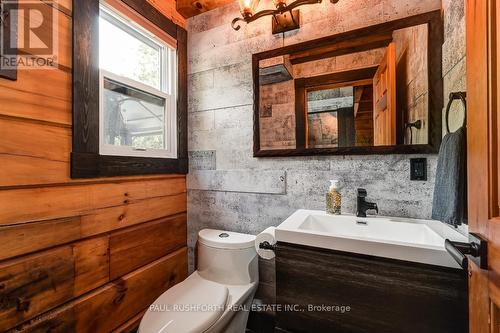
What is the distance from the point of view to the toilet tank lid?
144 cm

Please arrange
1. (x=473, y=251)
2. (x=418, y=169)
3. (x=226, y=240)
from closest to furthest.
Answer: (x=473, y=251)
(x=418, y=169)
(x=226, y=240)

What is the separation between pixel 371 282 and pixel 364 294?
0.06m

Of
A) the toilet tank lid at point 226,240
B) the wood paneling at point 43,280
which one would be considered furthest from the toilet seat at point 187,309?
the wood paneling at point 43,280

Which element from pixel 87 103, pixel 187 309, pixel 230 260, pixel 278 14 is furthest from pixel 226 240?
pixel 278 14

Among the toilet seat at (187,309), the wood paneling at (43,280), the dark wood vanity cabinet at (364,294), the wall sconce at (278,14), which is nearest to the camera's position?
the dark wood vanity cabinet at (364,294)

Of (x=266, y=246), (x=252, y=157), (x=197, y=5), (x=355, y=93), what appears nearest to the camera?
(x=266, y=246)

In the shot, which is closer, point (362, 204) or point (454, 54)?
point (454, 54)

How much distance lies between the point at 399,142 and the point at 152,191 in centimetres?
155

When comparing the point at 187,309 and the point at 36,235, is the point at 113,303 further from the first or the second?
the point at 36,235

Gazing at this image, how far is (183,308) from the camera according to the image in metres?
1.17

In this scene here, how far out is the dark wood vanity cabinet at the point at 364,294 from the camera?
78 centimetres

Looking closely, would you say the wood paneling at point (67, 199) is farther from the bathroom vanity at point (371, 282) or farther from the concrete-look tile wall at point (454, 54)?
the concrete-look tile wall at point (454, 54)

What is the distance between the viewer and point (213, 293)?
130 centimetres

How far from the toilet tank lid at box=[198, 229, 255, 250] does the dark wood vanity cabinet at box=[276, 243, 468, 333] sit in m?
0.43
